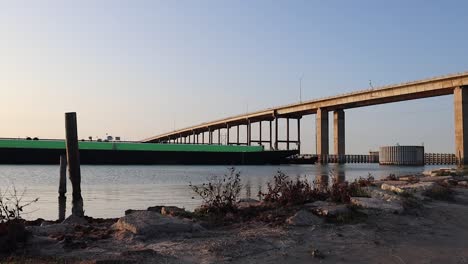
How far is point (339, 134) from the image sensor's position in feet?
349

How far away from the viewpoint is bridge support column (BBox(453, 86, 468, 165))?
2569 inches

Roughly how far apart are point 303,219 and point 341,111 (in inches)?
3833

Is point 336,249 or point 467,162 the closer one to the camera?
point 336,249

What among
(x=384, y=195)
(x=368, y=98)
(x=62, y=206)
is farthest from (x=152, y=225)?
(x=368, y=98)

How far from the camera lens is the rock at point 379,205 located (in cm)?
992

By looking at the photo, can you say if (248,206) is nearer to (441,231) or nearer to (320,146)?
(441,231)

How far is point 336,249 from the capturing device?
7195 millimetres

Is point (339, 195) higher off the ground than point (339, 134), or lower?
lower

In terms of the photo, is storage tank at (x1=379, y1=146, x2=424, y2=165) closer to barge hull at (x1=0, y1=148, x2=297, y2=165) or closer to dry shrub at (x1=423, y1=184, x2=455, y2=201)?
barge hull at (x1=0, y1=148, x2=297, y2=165)

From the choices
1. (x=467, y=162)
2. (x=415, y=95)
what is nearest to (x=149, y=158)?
(x=415, y=95)

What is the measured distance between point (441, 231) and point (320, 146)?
97.7m

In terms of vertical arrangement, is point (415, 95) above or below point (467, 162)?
above

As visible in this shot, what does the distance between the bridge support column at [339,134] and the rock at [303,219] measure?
3798 inches

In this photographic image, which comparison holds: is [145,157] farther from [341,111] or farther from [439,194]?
[439,194]
